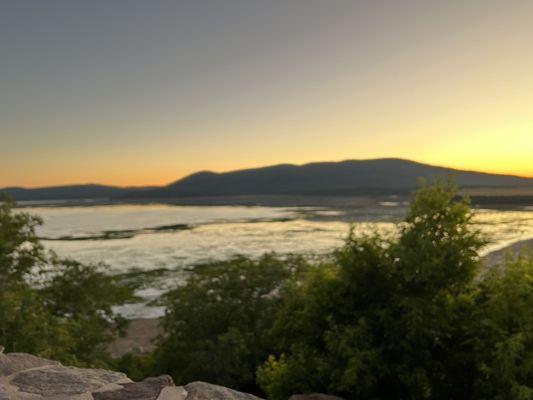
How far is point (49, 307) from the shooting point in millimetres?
25047

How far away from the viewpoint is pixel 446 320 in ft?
41.3

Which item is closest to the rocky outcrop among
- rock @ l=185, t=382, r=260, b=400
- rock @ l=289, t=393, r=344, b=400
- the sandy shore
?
rock @ l=185, t=382, r=260, b=400

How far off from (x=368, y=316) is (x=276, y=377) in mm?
3193

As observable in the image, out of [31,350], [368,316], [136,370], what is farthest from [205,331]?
[368,316]

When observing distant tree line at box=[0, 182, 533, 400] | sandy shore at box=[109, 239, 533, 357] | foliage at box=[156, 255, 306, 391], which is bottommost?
sandy shore at box=[109, 239, 533, 357]

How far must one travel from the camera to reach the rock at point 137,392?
577cm

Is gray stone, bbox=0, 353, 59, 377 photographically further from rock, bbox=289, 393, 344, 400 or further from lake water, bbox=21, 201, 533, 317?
lake water, bbox=21, 201, 533, 317

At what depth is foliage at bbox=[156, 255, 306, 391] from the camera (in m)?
20.0

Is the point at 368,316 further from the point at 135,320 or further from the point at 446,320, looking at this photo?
the point at 135,320

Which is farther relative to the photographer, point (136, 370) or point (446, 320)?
point (136, 370)

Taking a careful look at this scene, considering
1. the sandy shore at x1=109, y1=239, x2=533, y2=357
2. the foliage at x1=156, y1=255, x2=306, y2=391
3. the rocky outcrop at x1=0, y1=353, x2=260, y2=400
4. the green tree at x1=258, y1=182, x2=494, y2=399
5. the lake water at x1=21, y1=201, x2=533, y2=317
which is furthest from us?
the lake water at x1=21, y1=201, x2=533, y2=317

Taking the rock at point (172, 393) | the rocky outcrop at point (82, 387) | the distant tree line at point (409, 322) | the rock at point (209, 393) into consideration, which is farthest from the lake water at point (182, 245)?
the rock at point (172, 393)

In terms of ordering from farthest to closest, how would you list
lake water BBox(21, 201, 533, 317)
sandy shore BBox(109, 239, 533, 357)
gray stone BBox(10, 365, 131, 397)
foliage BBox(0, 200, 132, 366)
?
lake water BBox(21, 201, 533, 317) < sandy shore BBox(109, 239, 533, 357) < foliage BBox(0, 200, 132, 366) < gray stone BBox(10, 365, 131, 397)

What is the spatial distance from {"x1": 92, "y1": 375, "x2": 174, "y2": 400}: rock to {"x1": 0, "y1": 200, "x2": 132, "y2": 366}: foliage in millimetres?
9823
